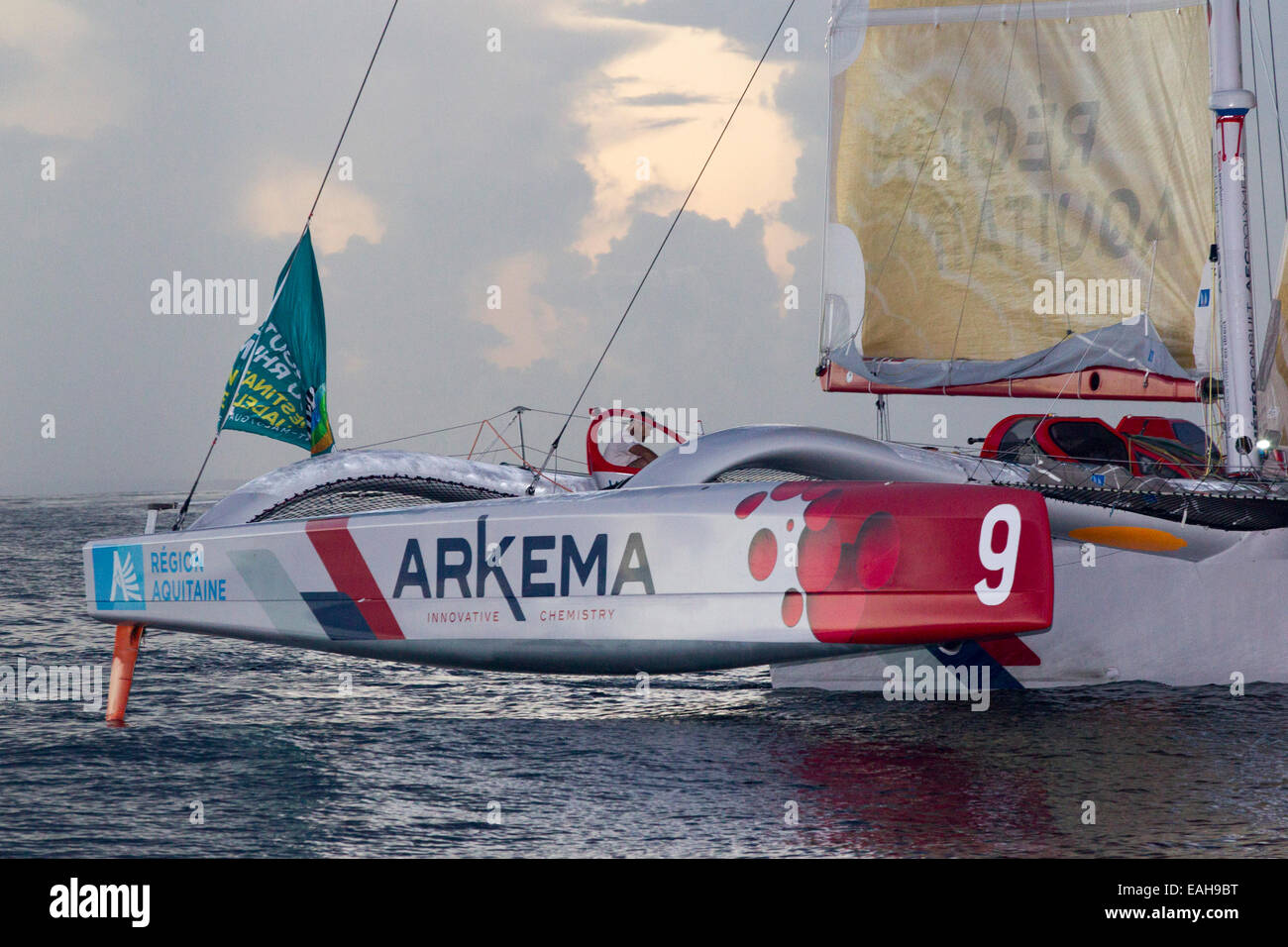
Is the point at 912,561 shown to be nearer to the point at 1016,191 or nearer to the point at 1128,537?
the point at 1128,537

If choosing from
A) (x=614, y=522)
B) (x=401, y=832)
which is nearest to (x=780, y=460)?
(x=614, y=522)

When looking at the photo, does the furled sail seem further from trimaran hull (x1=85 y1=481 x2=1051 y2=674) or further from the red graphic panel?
trimaran hull (x1=85 y1=481 x2=1051 y2=674)

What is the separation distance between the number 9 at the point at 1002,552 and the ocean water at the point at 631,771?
0.98 m

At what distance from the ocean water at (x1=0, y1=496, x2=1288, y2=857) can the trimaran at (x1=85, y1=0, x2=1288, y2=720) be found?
586 mm

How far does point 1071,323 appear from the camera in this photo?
10.9 metres

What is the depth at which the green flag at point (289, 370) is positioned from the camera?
28.2 feet

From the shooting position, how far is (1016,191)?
37.0 feet

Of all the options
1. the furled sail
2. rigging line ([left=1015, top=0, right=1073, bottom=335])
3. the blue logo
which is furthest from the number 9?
rigging line ([left=1015, top=0, right=1073, bottom=335])

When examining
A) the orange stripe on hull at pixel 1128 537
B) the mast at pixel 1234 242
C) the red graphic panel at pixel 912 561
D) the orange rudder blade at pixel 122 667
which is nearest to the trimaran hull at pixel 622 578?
the red graphic panel at pixel 912 561

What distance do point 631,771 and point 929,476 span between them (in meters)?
2.49

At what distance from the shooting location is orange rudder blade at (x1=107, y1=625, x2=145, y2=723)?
25.2 ft
